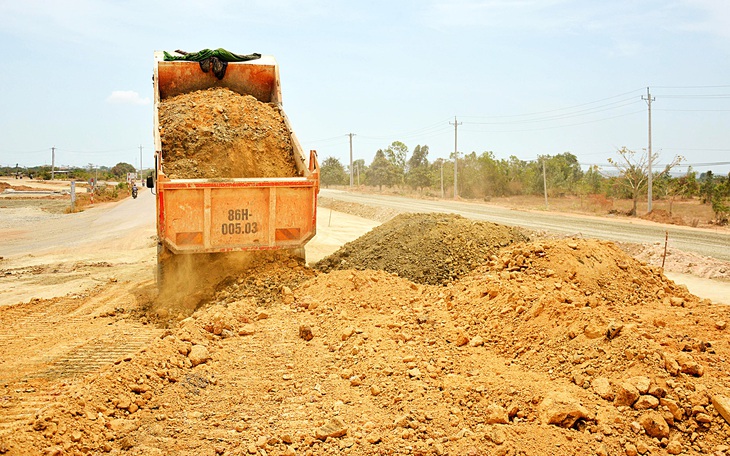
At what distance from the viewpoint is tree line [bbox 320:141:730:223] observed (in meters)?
34.7

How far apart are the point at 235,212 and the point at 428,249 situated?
10.4 feet

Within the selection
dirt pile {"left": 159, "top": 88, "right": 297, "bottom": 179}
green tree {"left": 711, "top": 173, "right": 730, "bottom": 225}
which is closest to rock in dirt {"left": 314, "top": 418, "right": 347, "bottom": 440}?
dirt pile {"left": 159, "top": 88, "right": 297, "bottom": 179}

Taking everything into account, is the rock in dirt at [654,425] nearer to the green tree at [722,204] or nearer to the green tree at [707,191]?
the green tree at [722,204]

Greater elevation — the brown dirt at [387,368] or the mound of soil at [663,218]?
the mound of soil at [663,218]

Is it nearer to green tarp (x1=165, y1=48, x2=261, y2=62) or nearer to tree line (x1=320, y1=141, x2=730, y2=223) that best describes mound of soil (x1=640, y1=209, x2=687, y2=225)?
tree line (x1=320, y1=141, x2=730, y2=223)

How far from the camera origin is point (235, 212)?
7.49m

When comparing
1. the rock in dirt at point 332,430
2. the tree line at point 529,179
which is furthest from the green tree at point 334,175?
the rock in dirt at point 332,430

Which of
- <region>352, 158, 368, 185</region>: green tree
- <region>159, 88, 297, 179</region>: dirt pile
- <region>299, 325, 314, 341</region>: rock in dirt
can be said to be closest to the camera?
<region>299, 325, 314, 341</region>: rock in dirt

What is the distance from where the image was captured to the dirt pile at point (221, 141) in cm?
828

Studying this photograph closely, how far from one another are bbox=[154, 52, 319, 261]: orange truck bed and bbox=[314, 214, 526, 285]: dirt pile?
161cm

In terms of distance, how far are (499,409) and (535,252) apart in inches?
153

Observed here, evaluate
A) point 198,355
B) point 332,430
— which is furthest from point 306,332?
point 332,430

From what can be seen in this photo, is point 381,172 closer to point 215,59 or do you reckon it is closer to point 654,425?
point 215,59

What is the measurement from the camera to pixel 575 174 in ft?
206
